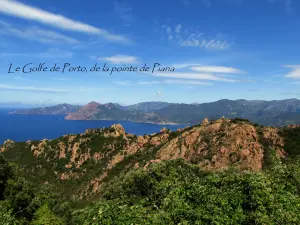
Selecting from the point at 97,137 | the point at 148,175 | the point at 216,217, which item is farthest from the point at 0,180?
the point at 97,137

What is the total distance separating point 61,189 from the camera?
124 m

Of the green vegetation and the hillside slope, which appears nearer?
the green vegetation

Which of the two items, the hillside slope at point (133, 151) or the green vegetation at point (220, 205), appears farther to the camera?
the hillside slope at point (133, 151)

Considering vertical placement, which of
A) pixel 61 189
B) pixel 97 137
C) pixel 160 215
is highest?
pixel 160 215

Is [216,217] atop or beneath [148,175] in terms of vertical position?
atop

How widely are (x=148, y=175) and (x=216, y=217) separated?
24413 millimetres

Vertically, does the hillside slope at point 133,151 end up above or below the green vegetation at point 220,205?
below

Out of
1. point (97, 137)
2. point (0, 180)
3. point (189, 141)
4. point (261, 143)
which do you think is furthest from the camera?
point (97, 137)

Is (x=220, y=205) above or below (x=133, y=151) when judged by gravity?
above

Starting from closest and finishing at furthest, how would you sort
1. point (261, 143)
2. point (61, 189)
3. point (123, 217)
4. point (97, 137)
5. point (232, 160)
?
point (123, 217)
point (232, 160)
point (261, 143)
point (61, 189)
point (97, 137)

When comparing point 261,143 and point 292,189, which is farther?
point 261,143

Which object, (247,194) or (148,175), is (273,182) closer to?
(247,194)

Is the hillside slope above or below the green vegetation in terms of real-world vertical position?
below

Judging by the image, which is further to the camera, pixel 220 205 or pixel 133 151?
pixel 133 151
